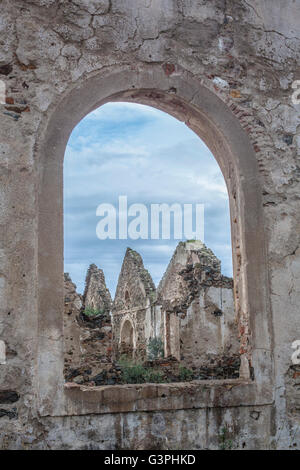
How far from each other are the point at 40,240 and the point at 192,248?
1002 cm

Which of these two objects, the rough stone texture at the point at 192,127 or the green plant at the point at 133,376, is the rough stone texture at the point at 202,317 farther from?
the rough stone texture at the point at 192,127

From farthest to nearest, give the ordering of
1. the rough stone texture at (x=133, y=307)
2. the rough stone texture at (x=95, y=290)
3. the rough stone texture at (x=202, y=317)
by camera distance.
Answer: the rough stone texture at (x=133, y=307), the rough stone texture at (x=95, y=290), the rough stone texture at (x=202, y=317)

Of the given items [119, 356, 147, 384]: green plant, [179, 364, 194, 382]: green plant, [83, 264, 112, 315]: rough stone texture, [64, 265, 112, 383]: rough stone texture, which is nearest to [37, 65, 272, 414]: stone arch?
[119, 356, 147, 384]: green plant

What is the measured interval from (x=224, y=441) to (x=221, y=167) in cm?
242

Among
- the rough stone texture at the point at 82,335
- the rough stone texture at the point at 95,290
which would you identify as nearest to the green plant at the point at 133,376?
the rough stone texture at the point at 82,335

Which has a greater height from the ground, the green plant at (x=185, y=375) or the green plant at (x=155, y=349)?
the green plant at (x=155, y=349)

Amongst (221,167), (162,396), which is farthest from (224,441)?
(221,167)

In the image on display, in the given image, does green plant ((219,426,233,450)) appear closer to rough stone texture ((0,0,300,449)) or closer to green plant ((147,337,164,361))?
rough stone texture ((0,0,300,449))

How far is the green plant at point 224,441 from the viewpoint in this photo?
3.91m

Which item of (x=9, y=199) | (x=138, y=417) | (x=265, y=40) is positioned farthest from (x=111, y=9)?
(x=138, y=417)

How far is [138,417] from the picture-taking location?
372 centimetres

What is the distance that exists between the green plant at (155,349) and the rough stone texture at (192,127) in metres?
9.80

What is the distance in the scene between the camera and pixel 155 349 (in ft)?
46.5

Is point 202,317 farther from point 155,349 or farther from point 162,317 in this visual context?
point 155,349
